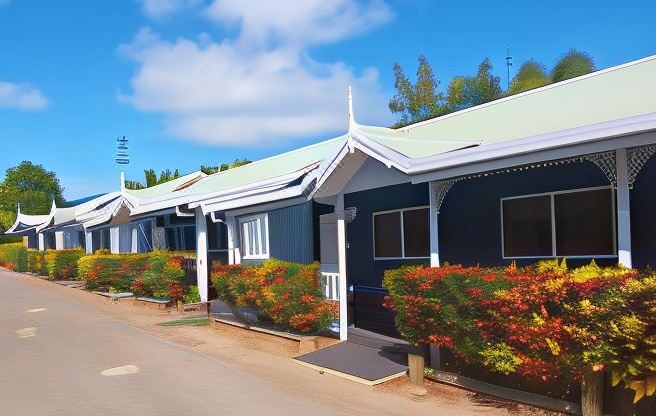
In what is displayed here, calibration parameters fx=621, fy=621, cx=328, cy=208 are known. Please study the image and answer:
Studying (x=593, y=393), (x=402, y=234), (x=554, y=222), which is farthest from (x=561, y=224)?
(x=402, y=234)

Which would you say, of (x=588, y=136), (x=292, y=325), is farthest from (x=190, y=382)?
(x=588, y=136)

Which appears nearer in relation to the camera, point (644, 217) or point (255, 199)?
point (644, 217)

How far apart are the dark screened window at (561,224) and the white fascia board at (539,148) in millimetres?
1487

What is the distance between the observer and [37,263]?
33.9m

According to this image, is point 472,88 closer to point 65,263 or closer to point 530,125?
point 65,263

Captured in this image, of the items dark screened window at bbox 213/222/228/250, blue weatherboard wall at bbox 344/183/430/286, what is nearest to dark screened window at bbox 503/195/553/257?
blue weatherboard wall at bbox 344/183/430/286

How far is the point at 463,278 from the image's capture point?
8094mm

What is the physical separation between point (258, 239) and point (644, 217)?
9497mm

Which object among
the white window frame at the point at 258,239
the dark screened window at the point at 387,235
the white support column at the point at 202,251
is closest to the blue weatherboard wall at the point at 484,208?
the dark screened window at the point at 387,235

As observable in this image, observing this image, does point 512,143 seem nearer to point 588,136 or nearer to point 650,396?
point 588,136

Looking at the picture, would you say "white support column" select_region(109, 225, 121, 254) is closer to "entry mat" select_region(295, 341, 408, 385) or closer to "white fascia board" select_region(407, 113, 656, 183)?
"entry mat" select_region(295, 341, 408, 385)

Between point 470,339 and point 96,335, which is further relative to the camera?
point 96,335

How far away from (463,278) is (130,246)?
780 inches

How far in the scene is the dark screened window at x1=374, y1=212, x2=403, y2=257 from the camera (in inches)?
479
